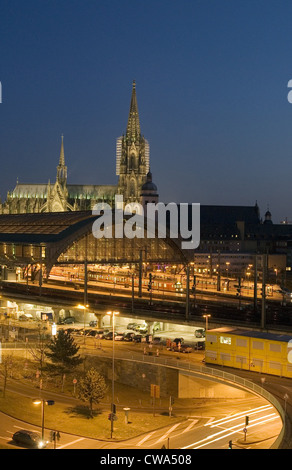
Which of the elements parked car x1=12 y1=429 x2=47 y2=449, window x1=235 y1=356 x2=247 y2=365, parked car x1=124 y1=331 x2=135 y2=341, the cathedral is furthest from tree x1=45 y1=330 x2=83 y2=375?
the cathedral

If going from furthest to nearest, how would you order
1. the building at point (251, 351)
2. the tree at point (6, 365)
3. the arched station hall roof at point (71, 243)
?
1. the arched station hall roof at point (71, 243)
2. the tree at point (6, 365)
3. the building at point (251, 351)

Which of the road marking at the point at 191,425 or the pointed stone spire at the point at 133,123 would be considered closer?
the road marking at the point at 191,425

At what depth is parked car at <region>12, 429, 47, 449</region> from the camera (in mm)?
30266

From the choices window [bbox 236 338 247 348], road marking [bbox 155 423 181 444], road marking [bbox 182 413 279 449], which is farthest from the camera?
window [bbox 236 338 247 348]

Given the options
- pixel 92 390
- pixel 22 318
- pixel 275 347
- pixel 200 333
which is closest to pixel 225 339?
pixel 275 347

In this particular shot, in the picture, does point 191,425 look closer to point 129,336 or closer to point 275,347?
point 275,347

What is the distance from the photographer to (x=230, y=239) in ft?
488

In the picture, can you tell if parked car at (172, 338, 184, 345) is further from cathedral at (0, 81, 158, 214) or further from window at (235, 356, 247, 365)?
cathedral at (0, 81, 158, 214)

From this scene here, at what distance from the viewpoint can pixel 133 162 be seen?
16525 centimetres

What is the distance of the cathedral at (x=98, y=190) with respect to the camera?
164000 millimetres

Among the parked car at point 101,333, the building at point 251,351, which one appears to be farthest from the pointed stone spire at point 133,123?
the building at point 251,351

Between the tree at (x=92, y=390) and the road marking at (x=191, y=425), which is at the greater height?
the tree at (x=92, y=390)

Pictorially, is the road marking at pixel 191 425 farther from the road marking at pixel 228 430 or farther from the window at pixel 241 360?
the window at pixel 241 360
